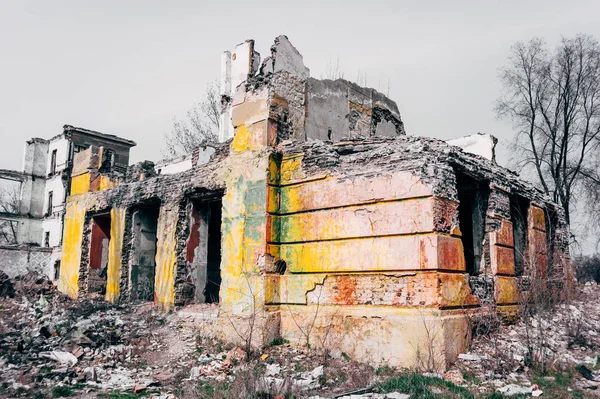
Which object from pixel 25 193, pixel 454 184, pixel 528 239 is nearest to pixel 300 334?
pixel 454 184

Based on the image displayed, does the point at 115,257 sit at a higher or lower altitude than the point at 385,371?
higher

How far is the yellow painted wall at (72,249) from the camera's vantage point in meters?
13.7

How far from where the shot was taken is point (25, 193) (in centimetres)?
2914

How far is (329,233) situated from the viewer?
8.70 m

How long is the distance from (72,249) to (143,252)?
2.84m

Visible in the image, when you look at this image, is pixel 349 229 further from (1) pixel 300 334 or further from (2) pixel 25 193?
(2) pixel 25 193

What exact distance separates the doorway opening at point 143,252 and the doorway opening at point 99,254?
58.4 inches

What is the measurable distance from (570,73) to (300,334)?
16.6 m

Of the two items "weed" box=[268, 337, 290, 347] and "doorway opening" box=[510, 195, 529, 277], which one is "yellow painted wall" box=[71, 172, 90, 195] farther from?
"doorway opening" box=[510, 195, 529, 277]

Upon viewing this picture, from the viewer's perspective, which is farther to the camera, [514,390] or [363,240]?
[363,240]

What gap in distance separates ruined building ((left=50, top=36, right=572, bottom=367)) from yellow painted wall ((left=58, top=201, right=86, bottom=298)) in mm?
1582

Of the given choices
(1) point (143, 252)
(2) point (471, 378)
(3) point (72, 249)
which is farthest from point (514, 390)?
(3) point (72, 249)

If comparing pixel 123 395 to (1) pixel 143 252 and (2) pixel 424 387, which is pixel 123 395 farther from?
(1) pixel 143 252

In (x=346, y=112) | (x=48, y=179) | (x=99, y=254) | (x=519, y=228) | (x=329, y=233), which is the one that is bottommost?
(x=99, y=254)
